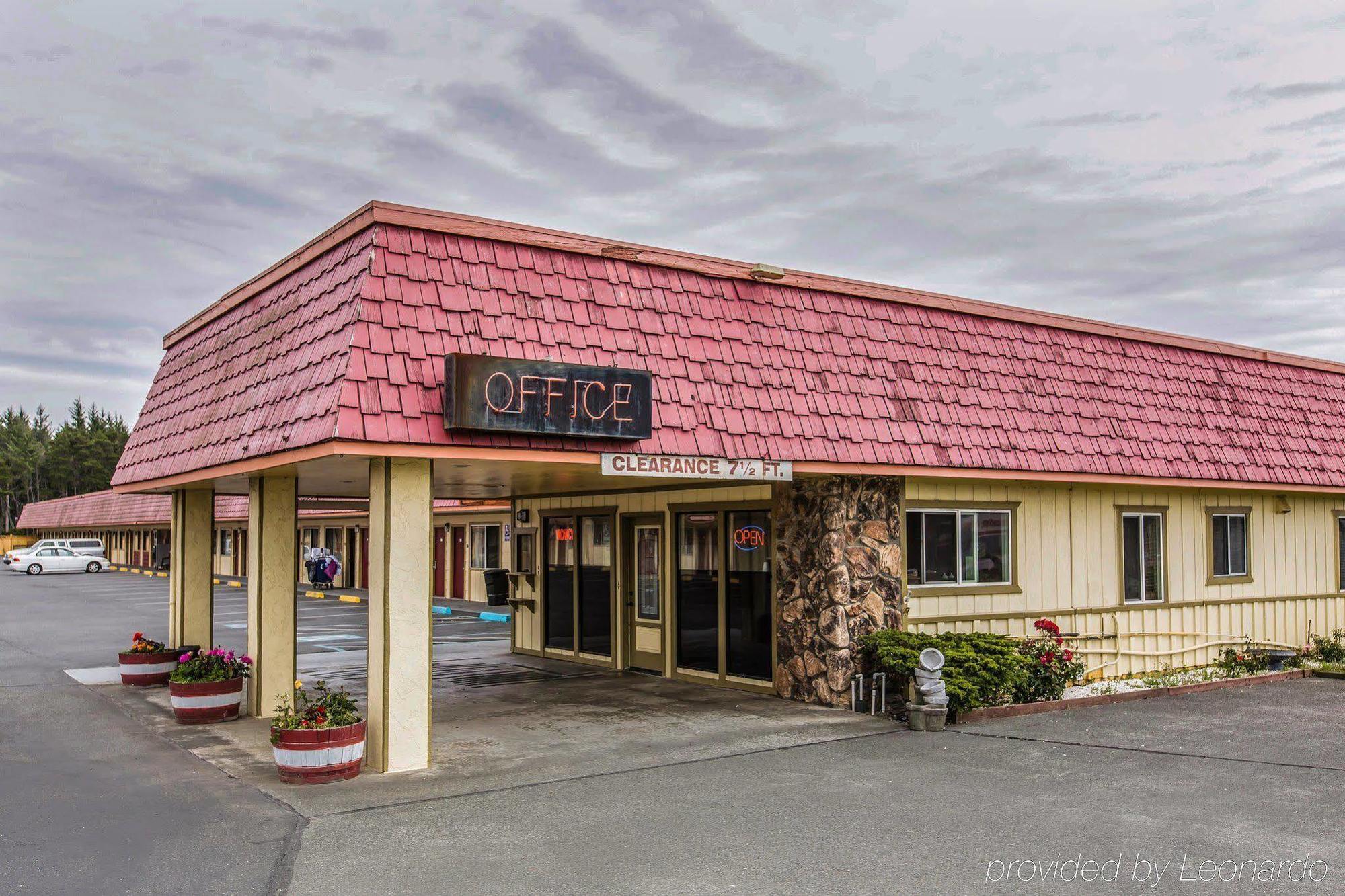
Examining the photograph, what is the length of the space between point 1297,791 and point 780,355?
6281 mm

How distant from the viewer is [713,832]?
7.57 meters

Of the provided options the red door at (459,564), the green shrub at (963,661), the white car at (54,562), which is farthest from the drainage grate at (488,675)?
the white car at (54,562)

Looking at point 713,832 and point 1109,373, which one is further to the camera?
point 1109,373

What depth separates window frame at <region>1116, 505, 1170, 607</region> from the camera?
1508 centimetres

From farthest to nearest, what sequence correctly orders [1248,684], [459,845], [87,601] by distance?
[87,601], [1248,684], [459,845]

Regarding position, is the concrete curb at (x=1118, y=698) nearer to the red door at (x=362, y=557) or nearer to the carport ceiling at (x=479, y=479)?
the carport ceiling at (x=479, y=479)

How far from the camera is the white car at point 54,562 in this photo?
170ft

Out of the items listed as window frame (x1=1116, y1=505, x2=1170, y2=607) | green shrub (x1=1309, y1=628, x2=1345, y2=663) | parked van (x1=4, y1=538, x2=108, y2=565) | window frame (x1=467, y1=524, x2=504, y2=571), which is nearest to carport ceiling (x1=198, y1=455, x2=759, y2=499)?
window frame (x1=1116, y1=505, x2=1170, y2=607)

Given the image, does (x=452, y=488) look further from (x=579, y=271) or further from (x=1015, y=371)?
(x=1015, y=371)

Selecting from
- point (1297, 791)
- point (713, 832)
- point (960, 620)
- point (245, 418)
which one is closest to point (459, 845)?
point (713, 832)

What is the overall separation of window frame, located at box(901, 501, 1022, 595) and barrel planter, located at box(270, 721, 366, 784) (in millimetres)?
6570

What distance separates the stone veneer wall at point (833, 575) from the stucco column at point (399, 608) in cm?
482

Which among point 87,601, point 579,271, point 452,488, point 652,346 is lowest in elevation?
point 87,601

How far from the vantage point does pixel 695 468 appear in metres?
10.6
